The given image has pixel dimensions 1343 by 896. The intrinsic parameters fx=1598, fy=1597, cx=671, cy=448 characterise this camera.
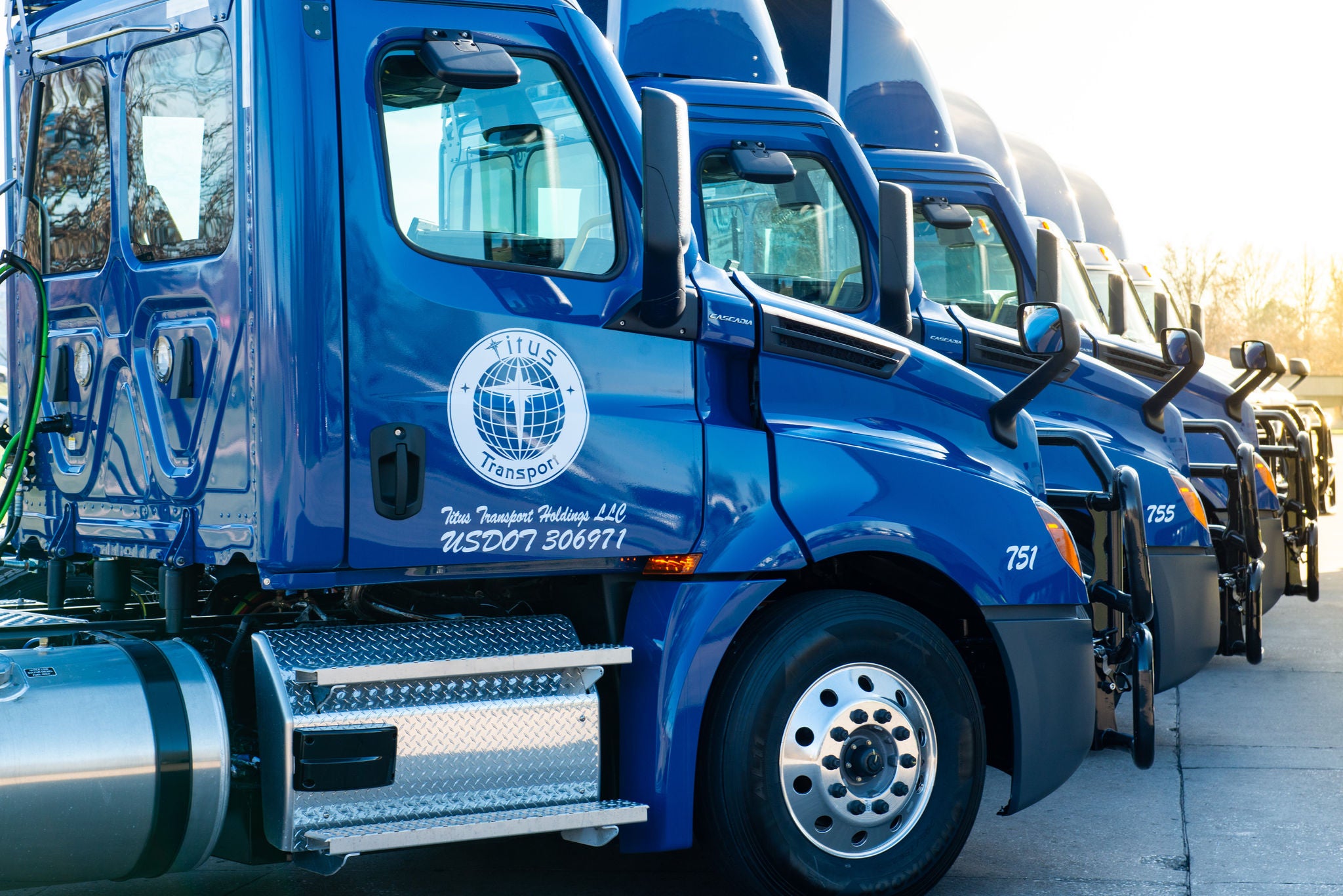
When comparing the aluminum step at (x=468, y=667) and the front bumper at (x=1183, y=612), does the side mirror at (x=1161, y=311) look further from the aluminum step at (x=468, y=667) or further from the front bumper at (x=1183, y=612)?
the aluminum step at (x=468, y=667)

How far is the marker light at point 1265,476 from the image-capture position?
954 cm

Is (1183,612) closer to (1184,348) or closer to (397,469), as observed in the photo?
(1184,348)

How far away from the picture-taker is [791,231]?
6867 millimetres

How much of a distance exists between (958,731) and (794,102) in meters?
3.22

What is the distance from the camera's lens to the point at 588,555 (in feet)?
14.8

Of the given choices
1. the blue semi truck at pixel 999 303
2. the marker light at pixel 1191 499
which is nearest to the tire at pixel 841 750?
the blue semi truck at pixel 999 303

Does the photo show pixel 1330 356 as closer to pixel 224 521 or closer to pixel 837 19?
pixel 837 19

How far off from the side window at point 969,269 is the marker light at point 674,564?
3.69 meters

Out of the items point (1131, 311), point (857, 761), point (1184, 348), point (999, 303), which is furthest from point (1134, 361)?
point (857, 761)

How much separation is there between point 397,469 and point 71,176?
5.59 ft

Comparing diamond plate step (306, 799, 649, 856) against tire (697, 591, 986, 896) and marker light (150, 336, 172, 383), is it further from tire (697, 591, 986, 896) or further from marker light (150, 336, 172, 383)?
marker light (150, 336, 172, 383)

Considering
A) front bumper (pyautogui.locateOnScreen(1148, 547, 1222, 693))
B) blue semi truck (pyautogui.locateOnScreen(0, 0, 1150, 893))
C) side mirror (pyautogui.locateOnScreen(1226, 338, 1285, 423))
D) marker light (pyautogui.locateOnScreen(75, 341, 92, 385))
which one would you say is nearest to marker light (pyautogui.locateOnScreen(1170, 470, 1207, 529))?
front bumper (pyautogui.locateOnScreen(1148, 547, 1222, 693))

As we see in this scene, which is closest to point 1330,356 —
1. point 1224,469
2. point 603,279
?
point 1224,469

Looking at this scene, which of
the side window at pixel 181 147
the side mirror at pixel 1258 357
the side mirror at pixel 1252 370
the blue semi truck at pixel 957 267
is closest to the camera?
the side window at pixel 181 147
